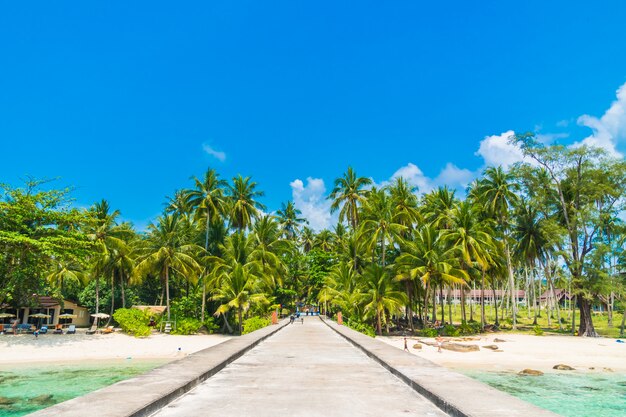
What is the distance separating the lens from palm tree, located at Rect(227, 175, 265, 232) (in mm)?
43750

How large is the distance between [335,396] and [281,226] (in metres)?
54.9

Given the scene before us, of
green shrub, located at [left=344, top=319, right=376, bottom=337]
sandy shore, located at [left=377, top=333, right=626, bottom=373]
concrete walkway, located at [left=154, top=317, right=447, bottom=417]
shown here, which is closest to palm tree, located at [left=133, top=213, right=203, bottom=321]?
green shrub, located at [left=344, top=319, right=376, bottom=337]

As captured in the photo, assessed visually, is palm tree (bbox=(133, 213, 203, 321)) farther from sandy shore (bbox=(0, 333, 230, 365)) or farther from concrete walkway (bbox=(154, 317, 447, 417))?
concrete walkway (bbox=(154, 317, 447, 417))

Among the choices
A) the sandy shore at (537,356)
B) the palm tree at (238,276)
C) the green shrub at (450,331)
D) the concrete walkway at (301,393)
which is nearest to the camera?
the concrete walkway at (301,393)

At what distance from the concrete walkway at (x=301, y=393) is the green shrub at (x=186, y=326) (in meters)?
27.7

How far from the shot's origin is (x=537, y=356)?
24.4m

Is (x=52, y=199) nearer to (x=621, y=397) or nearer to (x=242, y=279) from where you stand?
(x=242, y=279)

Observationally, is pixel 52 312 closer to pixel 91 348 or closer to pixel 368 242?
pixel 91 348

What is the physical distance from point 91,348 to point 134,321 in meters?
7.18

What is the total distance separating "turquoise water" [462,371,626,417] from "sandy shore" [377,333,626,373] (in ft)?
6.45

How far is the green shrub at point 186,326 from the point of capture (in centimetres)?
3578

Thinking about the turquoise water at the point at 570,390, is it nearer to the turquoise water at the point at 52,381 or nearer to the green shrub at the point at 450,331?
the turquoise water at the point at 52,381

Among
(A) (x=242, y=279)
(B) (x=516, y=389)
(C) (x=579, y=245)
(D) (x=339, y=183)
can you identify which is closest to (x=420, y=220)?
(D) (x=339, y=183)

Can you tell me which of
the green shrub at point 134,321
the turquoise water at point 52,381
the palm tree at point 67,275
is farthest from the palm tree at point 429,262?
the palm tree at point 67,275
